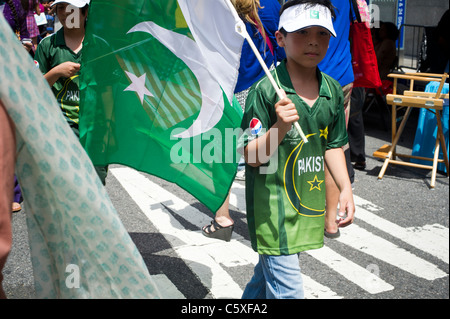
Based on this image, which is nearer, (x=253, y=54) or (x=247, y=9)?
(x=247, y=9)

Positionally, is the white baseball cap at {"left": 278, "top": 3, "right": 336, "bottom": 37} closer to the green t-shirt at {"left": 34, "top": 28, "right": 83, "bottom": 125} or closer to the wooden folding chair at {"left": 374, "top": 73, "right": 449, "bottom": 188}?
the green t-shirt at {"left": 34, "top": 28, "right": 83, "bottom": 125}

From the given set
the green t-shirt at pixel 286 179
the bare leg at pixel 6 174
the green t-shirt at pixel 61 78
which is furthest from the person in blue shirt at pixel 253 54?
the bare leg at pixel 6 174

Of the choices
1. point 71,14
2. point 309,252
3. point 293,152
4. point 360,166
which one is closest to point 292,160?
point 293,152

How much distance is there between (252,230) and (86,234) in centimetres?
135

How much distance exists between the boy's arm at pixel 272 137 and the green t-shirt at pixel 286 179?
6cm

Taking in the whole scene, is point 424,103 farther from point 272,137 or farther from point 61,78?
point 272,137

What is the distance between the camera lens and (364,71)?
5672 millimetres

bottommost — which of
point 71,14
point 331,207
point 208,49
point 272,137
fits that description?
point 331,207

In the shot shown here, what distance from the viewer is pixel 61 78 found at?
4387 mm

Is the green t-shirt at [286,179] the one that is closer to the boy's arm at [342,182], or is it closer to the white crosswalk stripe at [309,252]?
the boy's arm at [342,182]

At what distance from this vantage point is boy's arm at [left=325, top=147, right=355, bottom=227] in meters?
2.81

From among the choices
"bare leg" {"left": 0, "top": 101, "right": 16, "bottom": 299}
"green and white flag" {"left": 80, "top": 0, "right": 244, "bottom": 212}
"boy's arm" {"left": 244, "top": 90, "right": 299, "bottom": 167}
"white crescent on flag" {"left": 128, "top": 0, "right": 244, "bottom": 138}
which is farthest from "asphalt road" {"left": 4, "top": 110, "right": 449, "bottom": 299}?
"bare leg" {"left": 0, "top": 101, "right": 16, "bottom": 299}

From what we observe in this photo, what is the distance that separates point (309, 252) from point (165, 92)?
7.17ft
